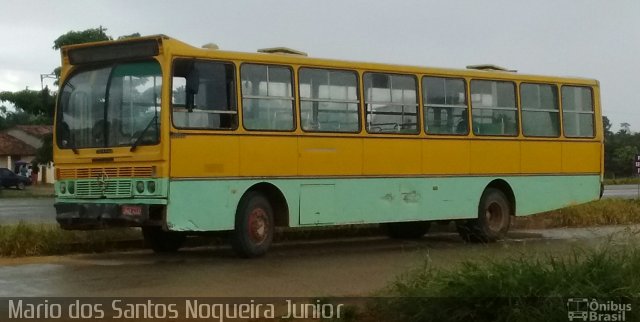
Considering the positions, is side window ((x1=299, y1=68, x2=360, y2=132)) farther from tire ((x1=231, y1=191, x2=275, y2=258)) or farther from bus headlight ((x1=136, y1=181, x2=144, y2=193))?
bus headlight ((x1=136, y1=181, x2=144, y2=193))

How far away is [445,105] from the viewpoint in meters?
15.5

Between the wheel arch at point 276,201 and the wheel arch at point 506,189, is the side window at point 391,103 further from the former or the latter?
the wheel arch at point 506,189

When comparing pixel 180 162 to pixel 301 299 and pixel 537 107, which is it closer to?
pixel 301 299

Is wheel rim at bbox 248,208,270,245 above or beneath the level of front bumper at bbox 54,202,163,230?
beneath

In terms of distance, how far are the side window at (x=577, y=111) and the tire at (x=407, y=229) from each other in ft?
11.0

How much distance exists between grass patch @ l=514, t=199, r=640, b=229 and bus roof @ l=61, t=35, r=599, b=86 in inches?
146

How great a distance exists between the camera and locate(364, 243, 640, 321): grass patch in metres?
6.89

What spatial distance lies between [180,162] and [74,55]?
2.52 meters

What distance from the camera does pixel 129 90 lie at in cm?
1233

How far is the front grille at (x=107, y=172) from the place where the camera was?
39.1ft

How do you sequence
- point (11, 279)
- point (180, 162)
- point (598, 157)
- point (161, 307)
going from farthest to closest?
point (598, 157)
point (180, 162)
point (11, 279)
point (161, 307)

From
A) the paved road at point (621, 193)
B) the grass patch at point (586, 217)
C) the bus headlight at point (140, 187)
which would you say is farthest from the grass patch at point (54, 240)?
the paved road at point (621, 193)

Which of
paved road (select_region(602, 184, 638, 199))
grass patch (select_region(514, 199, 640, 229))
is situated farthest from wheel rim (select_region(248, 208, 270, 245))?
paved road (select_region(602, 184, 638, 199))

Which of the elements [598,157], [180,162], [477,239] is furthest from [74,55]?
[598,157]
